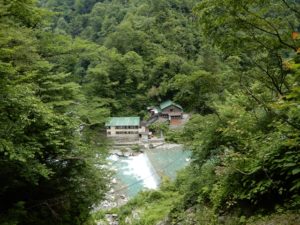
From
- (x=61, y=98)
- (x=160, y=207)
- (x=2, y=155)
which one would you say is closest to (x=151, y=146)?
(x=160, y=207)

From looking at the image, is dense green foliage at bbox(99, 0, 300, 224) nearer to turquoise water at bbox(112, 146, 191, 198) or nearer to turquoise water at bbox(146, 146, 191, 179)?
turquoise water at bbox(112, 146, 191, 198)

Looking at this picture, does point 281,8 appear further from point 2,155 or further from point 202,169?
point 2,155

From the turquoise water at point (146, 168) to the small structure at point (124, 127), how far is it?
2636 millimetres

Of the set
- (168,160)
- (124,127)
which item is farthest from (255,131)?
(124,127)

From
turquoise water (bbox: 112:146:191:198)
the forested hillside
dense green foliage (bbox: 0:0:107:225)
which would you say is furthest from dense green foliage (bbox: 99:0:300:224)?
turquoise water (bbox: 112:146:191:198)

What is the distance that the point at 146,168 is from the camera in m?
21.9

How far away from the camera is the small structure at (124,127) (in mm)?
26484

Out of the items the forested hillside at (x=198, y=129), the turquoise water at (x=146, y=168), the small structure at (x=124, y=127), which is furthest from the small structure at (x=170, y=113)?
the forested hillside at (x=198, y=129)

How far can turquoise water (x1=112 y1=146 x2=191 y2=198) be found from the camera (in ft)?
63.9

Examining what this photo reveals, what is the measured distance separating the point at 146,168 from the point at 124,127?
18.3 ft

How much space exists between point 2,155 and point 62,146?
181 centimetres

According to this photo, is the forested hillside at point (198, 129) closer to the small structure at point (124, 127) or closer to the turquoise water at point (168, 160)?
the turquoise water at point (168, 160)

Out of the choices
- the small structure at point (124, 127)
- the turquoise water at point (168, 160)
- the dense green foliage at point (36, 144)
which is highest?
the dense green foliage at point (36, 144)

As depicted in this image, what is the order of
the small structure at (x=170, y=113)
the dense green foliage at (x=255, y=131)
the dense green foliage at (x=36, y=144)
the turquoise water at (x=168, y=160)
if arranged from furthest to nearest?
the small structure at (x=170, y=113) → the turquoise water at (x=168, y=160) → the dense green foliage at (x=36, y=144) → the dense green foliage at (x=255, y=131)
